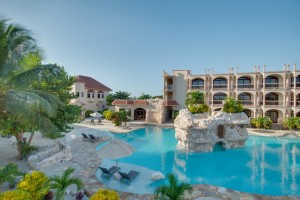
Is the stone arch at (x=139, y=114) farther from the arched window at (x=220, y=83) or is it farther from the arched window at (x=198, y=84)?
the arched window at (x=220, y=83)

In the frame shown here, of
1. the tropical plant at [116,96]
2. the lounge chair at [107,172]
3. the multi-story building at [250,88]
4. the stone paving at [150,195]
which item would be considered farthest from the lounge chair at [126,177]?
the tropical plant at [116,96]

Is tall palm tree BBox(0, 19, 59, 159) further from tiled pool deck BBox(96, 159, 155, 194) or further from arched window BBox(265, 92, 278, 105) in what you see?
arched window BBox(265, 92, 278, 105)

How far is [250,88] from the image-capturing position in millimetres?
30984

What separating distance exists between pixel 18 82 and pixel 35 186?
561 centimetres

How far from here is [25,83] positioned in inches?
338

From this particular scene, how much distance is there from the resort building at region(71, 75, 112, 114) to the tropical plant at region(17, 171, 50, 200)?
104 feet

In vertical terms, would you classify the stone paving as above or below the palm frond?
below

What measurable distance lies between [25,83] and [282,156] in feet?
65.6

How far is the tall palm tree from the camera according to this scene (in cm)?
770

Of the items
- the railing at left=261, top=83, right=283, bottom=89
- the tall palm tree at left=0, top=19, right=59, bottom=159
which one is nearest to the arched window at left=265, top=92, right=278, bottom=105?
the railing at left=261, top=83, right=283, bottom=89

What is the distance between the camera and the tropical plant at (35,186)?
5074mm

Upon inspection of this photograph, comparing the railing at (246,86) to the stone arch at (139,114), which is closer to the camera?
the railing at (246,86)

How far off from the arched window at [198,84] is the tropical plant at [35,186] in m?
32.7

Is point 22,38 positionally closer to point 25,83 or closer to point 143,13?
point 25,83
